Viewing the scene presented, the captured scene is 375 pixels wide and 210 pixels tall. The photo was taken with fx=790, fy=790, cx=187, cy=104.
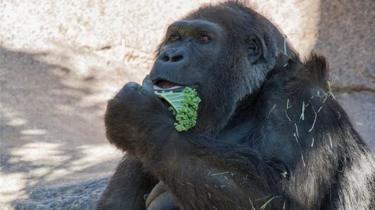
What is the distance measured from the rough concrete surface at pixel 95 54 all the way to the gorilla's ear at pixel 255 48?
11.1ft

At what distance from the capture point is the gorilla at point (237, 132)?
4500 millimetres

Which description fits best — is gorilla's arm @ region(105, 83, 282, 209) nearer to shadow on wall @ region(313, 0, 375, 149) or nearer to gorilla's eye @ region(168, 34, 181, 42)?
gorilla's eye @ region(168, 34, 181, 42)

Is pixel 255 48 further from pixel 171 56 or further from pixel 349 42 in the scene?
pixel 349 42

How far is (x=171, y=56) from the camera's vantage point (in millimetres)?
4969

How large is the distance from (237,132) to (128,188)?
87cm

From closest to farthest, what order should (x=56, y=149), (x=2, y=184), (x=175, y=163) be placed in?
(x=175, y=163) < (x=2, y=184) < (x=56, y=149)

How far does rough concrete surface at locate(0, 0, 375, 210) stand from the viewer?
29.1 ft

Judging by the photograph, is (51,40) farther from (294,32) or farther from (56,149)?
(294,32)

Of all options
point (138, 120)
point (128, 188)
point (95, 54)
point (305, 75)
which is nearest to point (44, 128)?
point (95, 54)

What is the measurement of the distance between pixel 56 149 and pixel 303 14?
3743 millimetres

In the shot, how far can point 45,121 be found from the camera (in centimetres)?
880

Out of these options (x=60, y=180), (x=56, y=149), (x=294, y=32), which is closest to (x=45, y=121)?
(x=56, y=149)

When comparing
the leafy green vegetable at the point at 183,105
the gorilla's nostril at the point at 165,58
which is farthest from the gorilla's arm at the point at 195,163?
the gorilla's nostril at the point at 165,58

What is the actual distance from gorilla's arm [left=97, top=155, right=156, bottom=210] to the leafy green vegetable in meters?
0.69
